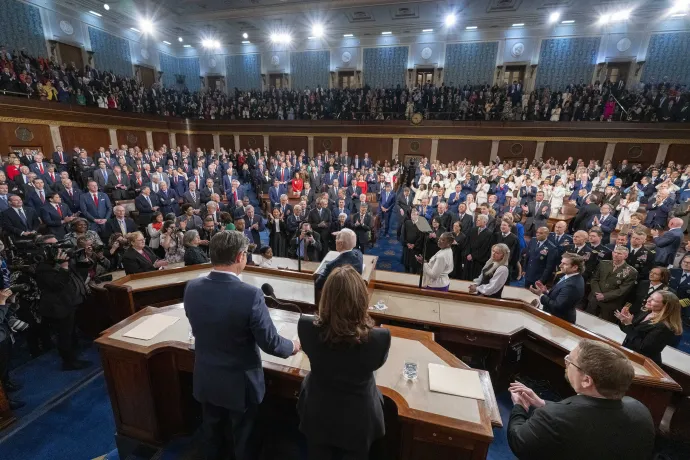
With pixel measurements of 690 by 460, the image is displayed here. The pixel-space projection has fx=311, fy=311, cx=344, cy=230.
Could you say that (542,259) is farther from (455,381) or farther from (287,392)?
(287,392)

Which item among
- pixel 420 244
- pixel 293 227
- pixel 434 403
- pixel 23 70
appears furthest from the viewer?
pixel 23 70

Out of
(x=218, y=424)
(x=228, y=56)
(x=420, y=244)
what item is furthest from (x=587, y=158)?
(x=228, y=56)

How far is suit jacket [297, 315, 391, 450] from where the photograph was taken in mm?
1446

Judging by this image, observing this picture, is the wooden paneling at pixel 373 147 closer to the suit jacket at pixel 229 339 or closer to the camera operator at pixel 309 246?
the camera operator at pixel 309 246

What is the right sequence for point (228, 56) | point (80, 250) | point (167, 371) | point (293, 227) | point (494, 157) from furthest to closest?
point (228, 56) → point (494, 157) → point (293, 227) → point (80, 250) → point (167, 371)

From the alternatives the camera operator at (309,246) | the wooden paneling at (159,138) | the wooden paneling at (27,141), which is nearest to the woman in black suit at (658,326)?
the camera operator at (309,246)

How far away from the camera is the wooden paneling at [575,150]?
14.0m

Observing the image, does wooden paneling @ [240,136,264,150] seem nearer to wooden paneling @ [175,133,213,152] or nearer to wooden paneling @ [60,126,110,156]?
wooden paneling @ [175,133,213,152]

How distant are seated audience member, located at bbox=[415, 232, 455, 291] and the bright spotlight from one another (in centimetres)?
1819

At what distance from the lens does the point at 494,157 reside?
15.6 meters

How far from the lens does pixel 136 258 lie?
4254 millimetres

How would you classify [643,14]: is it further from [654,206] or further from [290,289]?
[290,289]

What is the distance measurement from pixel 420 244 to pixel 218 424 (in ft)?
16.9

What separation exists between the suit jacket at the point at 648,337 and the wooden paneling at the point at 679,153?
15.4m
